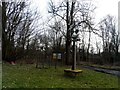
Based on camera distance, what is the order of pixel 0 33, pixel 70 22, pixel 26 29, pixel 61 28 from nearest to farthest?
pixel 0 33 → pixel 26 29 → pixel 70 22 → pixel 61 28

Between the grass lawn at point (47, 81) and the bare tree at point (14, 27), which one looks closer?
the grass lawn at point (47, 81)

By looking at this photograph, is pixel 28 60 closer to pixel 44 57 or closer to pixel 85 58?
pixel 44 57

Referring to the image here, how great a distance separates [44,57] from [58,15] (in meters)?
6.99

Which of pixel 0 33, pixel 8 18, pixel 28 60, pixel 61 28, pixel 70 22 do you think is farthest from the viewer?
pixel 61 28

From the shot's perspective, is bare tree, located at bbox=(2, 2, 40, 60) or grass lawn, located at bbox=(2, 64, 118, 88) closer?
grass lawn, located at bbox=(2, 64, 118, 88)

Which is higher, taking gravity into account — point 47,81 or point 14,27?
point 14,27

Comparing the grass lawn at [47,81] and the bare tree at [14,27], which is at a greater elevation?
the bare tree at [14,27]

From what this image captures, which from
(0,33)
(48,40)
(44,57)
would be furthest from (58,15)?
(48,40)

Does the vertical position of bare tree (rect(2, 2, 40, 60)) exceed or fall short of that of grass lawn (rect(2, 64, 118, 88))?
it exceeds it

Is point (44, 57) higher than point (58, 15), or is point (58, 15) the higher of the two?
point (58, 15)

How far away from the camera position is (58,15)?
102ft

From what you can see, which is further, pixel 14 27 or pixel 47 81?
Result: pixel 14 27

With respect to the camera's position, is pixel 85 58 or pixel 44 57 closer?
pixel 44 57

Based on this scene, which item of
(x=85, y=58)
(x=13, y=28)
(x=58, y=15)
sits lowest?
(x=85, y=58)
